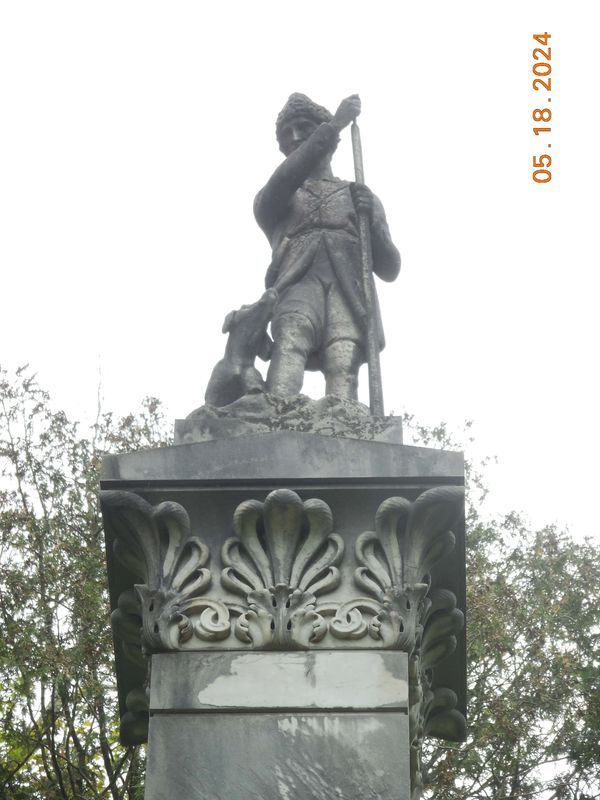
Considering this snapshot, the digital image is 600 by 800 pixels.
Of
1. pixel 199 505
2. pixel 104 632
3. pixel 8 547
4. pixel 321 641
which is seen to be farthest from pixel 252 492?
pixel 8 547

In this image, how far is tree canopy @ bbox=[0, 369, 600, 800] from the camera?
14.5m

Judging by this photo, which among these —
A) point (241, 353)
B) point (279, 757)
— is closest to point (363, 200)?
point (241, 353)

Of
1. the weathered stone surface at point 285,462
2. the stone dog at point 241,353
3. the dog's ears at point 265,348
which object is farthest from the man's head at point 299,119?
the weathered stone surface at point 285,462

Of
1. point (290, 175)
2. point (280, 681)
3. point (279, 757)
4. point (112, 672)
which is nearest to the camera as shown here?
point (279, 757)

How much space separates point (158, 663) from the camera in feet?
19.8

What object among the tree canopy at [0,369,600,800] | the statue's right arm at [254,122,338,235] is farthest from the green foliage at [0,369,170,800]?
Answer: the statue's right arm at [254,122,338,235]

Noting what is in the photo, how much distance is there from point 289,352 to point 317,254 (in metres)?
0.82

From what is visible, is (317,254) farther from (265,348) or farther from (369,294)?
(265,348)

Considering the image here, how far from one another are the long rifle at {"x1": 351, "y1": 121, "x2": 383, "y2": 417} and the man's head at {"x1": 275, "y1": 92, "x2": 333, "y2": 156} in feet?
1.58

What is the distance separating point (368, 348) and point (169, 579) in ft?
6.68

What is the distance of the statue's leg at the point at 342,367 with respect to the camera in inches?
298

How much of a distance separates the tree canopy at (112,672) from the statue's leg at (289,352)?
296 inches

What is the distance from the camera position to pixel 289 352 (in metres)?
7.53

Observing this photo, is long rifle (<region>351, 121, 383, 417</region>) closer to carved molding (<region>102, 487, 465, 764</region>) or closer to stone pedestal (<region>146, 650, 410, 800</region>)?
carved molding (<region>102, 487, 465, 764</region>)
